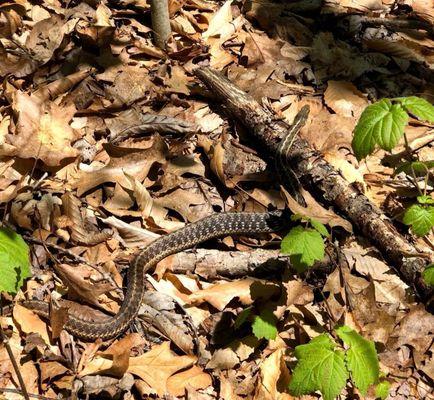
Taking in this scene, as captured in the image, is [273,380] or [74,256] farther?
[74,256]

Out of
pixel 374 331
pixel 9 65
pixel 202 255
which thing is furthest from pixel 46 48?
pixel 374 331

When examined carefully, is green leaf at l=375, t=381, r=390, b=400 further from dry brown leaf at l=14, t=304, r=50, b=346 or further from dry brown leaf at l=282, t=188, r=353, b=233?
dry brown leaf at l=14, t=304, r=50, b=346

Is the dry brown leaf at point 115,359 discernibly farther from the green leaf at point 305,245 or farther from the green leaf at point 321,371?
the green leaf at point 305,245

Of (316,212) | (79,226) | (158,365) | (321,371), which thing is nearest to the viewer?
(321,371)

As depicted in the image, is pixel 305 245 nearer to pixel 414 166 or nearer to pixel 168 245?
pixel 168 245

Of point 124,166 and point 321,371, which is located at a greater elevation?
point 321,371

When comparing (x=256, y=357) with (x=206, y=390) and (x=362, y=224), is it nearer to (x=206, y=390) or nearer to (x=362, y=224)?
(x=206, y=390)

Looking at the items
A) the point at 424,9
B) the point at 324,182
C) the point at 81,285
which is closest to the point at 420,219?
the point at 324,182

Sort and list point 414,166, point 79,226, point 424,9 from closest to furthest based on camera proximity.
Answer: point 79,226 → point 414,166 → point 424,9

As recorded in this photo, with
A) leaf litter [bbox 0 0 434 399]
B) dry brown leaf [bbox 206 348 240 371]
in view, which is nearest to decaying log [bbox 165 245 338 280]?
leaf litter [bbox 0 0 434 399]
